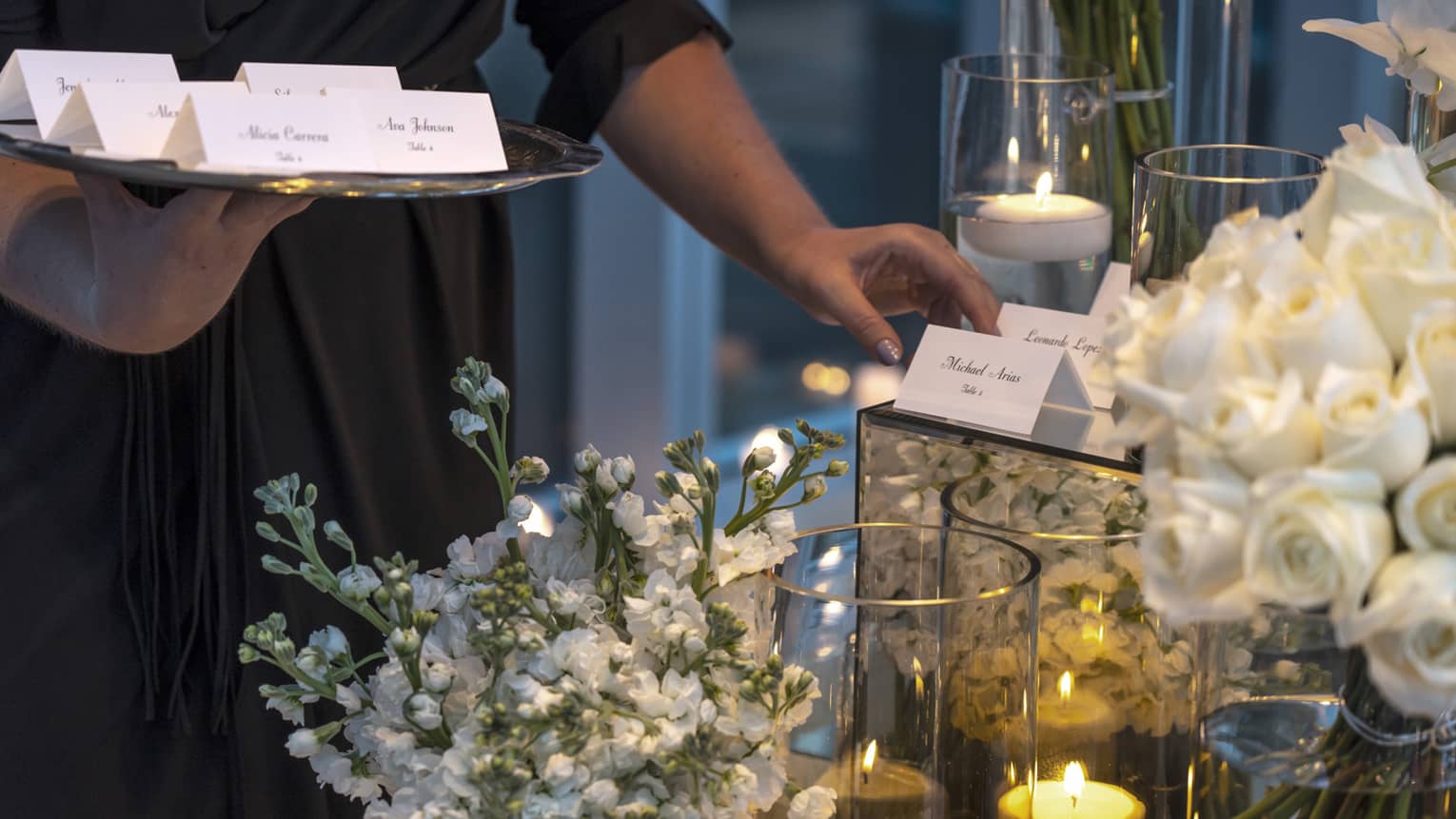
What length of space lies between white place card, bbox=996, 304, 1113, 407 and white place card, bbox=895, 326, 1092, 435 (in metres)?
0.02

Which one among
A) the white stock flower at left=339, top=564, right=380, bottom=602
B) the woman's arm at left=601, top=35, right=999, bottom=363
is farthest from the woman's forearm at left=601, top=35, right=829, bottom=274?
the white stock flower at left=339, top=564, right=380, bottom=602

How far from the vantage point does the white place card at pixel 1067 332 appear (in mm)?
803

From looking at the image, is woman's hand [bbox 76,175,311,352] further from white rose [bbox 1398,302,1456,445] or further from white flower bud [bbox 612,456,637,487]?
white rose [bbox 1398,302,1456,445]

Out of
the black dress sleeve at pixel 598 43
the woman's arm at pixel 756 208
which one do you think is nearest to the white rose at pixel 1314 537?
the woman's arm at pixel 756 208

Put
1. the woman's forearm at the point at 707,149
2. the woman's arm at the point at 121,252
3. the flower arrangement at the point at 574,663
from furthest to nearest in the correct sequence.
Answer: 1. the woman's forearm at the point at 707,149
2. the woman's arm at the point at 121,252
3. the flower arrangement at the point at 574,663

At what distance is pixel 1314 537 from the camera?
39 centimetres

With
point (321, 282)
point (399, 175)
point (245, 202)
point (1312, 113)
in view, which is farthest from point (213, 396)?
point (1312, 113)

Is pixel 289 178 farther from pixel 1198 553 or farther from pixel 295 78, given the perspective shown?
pixel 1198 553

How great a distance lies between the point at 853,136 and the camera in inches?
133

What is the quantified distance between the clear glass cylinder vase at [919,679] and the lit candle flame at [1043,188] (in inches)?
20.0

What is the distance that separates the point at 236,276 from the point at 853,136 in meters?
2.71

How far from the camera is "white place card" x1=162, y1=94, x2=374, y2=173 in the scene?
557mm

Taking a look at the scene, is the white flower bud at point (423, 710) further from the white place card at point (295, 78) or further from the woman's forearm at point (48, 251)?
the woman's forearm at point (48, 251)

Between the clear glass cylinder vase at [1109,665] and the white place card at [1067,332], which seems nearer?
the clear glass cylinder vase at [1109,665]
